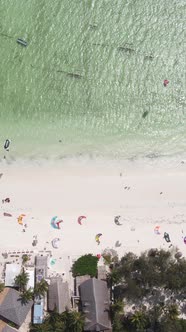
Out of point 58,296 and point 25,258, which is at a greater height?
point 25,258

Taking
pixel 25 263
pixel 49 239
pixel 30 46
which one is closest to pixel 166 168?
pixel 49 239

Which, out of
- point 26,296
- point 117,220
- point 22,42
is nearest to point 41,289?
point 26,296

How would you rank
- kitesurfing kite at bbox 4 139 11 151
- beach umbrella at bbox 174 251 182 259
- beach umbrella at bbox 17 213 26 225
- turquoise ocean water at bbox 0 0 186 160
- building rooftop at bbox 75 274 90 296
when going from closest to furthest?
building rooftop at bbox 75 274 90 296, beach umbrella at bbox 174 251 182 259, beach umbrella at bbox 17 213 26 225, kitesurfing kite at bbox 4 139 11 151, turquoise ocean water at bbox 0 0 186 160

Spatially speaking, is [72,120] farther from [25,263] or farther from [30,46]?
[25,263]

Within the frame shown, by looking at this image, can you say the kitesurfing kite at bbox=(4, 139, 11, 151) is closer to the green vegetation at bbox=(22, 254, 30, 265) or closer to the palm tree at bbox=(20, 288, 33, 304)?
the green vegetation at bbox=(22, 254, 30, 265)

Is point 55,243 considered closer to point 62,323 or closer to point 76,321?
point 62,323

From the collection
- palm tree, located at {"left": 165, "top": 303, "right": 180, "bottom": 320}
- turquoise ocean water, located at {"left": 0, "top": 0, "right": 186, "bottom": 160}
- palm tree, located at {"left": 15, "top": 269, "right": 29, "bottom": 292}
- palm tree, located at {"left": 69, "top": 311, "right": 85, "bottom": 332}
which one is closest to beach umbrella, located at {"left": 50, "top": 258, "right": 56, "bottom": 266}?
palm tree, located at {"left": 15, "top": 269, "right": 29, "bottom": 292}
